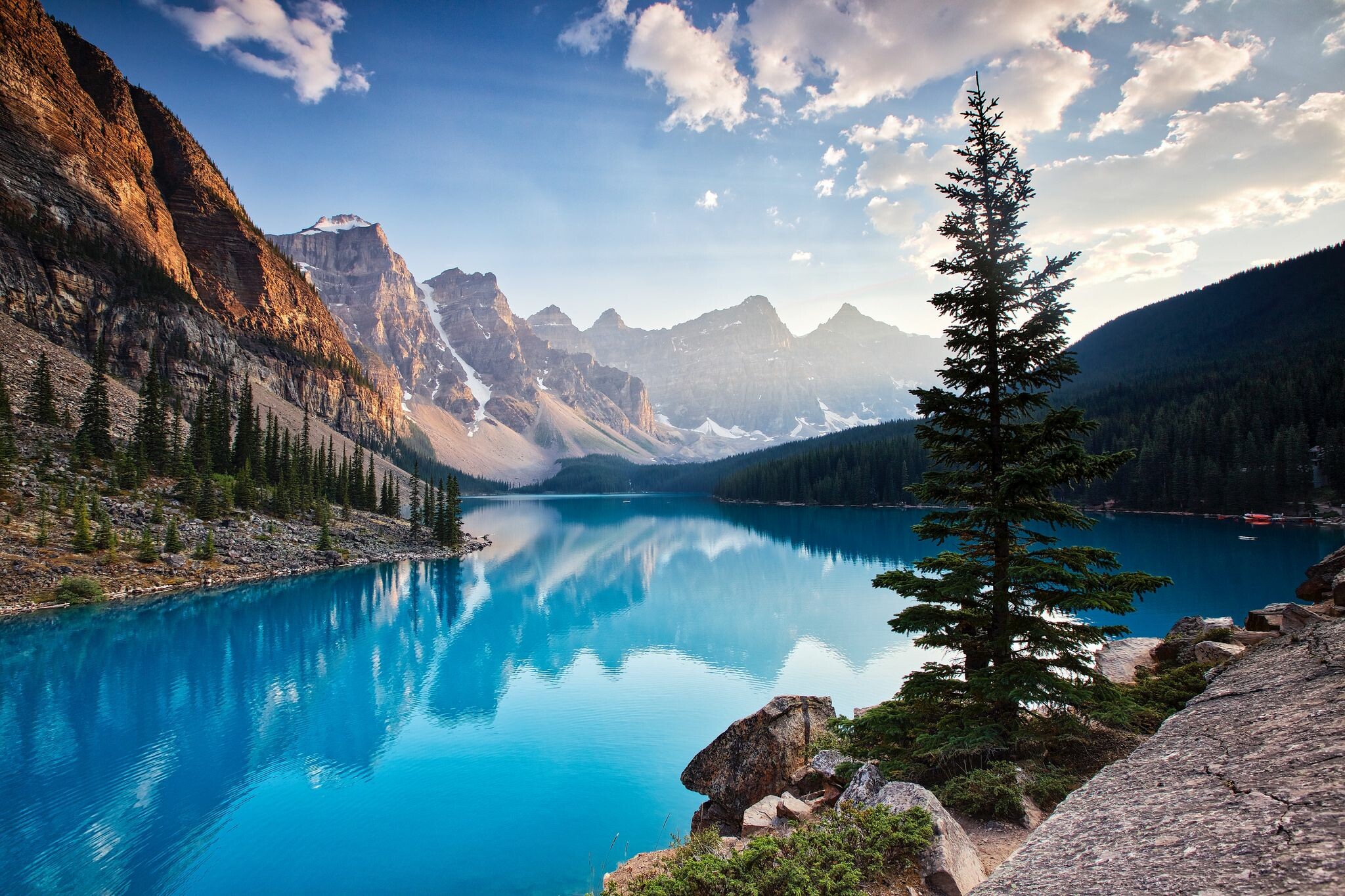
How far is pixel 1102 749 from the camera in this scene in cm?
895

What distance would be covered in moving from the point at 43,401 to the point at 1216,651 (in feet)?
241

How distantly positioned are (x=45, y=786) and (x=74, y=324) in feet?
289

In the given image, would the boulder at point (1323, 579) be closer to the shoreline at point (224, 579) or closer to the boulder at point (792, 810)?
the boulder at point (792, 810)

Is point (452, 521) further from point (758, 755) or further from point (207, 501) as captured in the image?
point (758, 755)

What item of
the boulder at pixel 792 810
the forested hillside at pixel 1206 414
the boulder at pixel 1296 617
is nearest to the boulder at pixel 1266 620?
the boulder at pixel 1296 617

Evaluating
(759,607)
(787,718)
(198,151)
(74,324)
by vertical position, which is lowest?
(759,607)

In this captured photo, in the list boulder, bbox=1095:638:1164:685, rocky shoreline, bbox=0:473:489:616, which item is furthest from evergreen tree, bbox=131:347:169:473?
boulder, bbox=1095:638:1164:685

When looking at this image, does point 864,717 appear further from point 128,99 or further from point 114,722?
point 128,99

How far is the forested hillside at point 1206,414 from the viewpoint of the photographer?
234 ft

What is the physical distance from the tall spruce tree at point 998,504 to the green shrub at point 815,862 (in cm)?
301

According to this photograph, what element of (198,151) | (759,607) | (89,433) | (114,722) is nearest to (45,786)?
(114,722)

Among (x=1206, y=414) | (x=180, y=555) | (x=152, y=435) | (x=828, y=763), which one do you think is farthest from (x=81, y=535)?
(x=1206, y=414)

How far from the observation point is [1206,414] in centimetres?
8262

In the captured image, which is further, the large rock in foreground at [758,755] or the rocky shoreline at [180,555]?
the rocky shoreline at [180,555]
